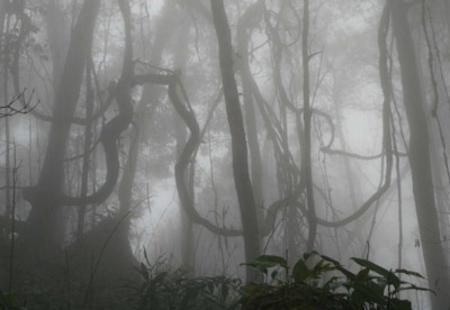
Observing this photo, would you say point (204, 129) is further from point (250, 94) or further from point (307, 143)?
point (250, 94)

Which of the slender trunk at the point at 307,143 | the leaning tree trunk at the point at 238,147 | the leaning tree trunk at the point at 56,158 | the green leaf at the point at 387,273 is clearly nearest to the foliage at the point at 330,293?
the green leaf at the point at 387,273

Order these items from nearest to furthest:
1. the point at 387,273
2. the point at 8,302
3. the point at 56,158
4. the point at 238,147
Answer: the point at 387,273
the point at 8,302
the point at 238,147
the point at 56,158

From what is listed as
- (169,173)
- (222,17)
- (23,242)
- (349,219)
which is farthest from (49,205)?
(169,173)

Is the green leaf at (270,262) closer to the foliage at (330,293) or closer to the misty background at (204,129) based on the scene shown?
the foliage at (330,293)

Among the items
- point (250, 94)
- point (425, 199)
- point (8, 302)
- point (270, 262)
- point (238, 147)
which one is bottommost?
point (8, 302)

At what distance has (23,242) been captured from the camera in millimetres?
5863

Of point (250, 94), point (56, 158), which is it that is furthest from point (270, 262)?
point (250, 94)

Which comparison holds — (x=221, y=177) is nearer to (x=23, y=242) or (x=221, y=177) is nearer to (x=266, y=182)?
(x=266, y=182)

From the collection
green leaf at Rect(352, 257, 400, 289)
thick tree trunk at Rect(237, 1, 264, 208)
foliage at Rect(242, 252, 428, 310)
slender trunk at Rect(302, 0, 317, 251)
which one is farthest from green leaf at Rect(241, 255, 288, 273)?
thick tree trunk at Rect(237, 1, 264, 208)

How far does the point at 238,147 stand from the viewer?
408cm

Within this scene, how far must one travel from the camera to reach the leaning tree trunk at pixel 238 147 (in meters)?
3.88

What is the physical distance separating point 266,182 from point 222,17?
45.7 ft

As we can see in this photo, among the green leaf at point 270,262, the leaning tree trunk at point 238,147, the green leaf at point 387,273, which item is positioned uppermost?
the leaning tree trunk at point 238,147

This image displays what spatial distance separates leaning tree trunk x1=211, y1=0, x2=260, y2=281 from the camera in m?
3.88
